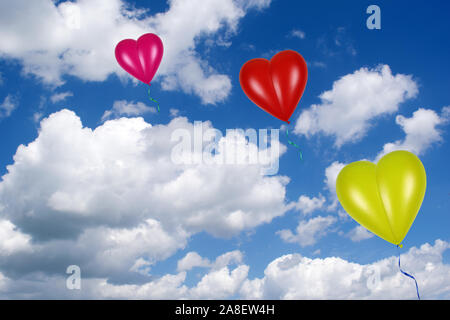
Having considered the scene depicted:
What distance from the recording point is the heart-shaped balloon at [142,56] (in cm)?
1348

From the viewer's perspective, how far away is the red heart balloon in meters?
11.2

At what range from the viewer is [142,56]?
13555 mm

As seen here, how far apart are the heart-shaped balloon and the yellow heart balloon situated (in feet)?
25.3

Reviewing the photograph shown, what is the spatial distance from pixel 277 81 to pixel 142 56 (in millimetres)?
5226

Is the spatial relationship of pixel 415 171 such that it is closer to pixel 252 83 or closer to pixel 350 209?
pixel 350 209

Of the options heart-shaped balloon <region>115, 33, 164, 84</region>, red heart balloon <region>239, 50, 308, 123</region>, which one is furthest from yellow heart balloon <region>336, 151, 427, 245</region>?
heart-shaped balloon <region>115, 33, 164, 84</region>

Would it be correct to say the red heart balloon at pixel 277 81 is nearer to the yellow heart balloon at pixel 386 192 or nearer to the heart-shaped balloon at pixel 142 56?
the yellow heart balloon at pixel 386 192

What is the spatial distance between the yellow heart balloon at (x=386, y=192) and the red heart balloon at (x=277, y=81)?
9.24 ft

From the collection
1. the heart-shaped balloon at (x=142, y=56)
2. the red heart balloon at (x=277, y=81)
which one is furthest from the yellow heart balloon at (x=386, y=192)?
the heart-shaped balloon at (x=142, y=56)

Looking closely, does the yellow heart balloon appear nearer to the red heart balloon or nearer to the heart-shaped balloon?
the red heart balloon

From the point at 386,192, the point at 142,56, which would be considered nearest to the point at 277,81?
the point at 386,192
